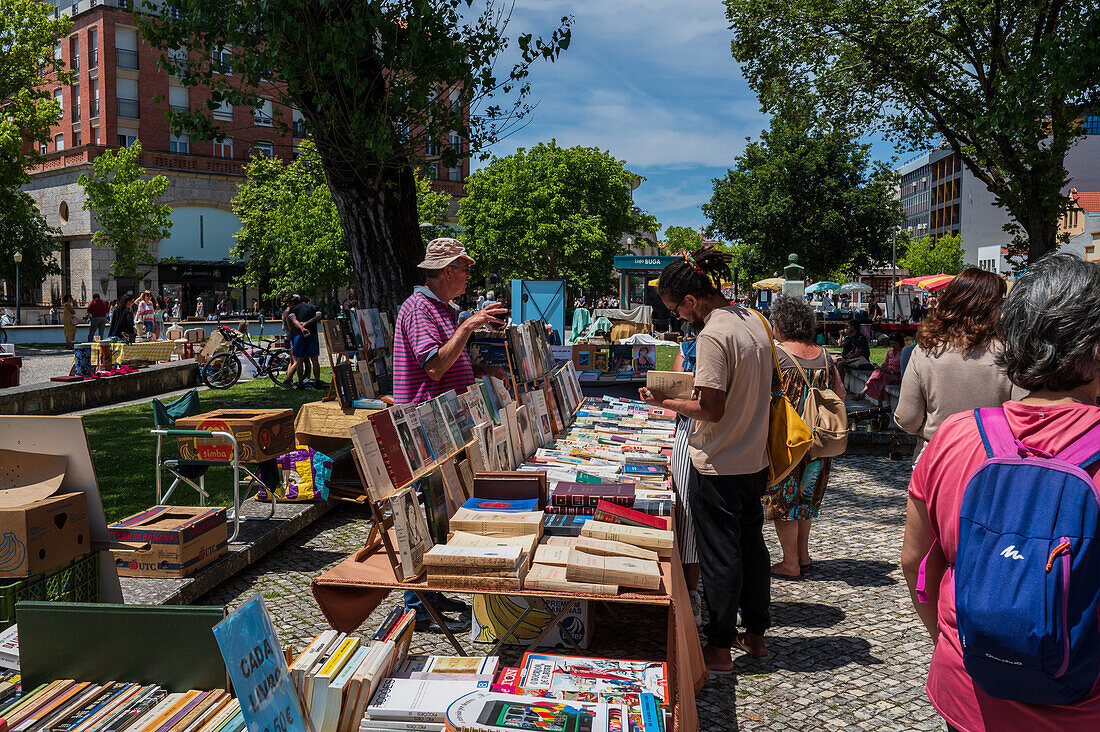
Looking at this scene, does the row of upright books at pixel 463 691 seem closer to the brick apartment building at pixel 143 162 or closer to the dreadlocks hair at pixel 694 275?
the dreadlocks hair at pixel 694 275

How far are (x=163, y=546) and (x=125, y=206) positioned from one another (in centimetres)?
3617

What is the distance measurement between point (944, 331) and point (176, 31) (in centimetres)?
882

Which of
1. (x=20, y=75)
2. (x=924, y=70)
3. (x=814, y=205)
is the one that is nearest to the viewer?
(x=924, y=70)

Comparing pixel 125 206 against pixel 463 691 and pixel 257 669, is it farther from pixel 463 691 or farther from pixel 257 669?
pixel 257 669

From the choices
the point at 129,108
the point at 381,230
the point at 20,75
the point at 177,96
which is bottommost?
the point at 381,230

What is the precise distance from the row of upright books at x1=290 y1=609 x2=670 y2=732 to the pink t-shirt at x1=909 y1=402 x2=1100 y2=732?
87 centimetres

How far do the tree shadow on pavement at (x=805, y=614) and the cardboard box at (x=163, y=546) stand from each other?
3402 millimetres

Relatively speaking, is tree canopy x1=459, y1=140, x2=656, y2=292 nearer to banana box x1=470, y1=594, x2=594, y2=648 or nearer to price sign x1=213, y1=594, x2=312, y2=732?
banana box x1=470, y1=594, x2=594, y2=648

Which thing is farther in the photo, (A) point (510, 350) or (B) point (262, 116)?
(B) point (262, 116)

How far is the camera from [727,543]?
3.61m

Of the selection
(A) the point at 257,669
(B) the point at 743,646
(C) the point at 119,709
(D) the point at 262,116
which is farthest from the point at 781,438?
(D) the point at 262,116

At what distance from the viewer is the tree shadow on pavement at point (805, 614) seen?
451cm

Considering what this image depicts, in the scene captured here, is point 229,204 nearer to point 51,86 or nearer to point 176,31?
point 51,86

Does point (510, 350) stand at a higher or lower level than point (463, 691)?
higher
